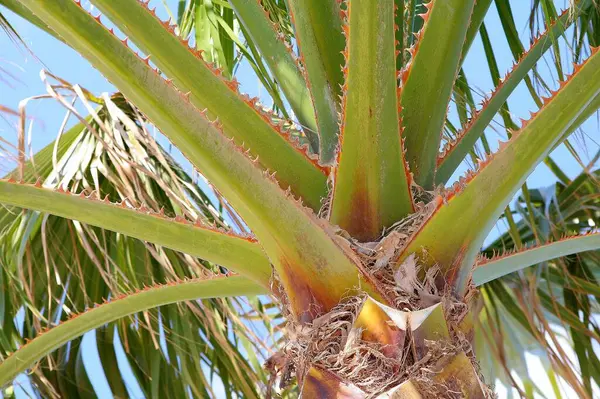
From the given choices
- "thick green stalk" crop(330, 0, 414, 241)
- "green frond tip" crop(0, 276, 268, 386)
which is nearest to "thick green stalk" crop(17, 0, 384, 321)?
"thick green stalk" crop(330, 0, 414, 241)

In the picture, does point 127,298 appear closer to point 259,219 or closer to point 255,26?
point 259,219

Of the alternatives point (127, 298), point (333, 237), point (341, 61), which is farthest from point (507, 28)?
point (127, 298)

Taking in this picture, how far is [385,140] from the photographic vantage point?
1.34 metres

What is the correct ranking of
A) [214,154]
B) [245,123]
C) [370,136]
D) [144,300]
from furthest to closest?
[144,300] < [245,123] < [370,136] < [214,154]

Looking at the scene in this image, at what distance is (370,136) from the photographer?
1.33 m

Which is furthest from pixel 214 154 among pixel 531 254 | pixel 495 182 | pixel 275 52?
pixel 531 254

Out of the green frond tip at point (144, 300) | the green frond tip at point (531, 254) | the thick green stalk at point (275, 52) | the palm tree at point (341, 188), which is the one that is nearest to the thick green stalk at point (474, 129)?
the palm tree at point (341, 188)

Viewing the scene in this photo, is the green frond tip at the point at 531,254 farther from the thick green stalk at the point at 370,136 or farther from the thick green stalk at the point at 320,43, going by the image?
the thick green stalk at the point at 320,43

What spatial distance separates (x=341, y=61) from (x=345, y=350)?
26.8 inches

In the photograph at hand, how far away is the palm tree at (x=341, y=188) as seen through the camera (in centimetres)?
122

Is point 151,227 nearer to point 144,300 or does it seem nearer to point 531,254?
point 144,300

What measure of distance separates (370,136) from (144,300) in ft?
1.92

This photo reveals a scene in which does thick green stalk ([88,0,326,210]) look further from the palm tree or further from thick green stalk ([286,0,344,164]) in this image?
thick green stalk ([286,0,344,164])

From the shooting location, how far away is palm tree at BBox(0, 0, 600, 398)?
1.22 metres
